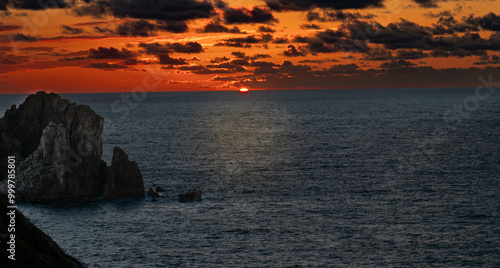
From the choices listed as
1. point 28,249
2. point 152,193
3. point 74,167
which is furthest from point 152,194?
point 28,249

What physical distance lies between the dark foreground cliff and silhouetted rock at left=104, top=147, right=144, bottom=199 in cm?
5585

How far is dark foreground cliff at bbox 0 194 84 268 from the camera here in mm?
32188

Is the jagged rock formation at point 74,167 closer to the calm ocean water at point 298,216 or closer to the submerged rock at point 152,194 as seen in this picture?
the submerged rock at point 152,194

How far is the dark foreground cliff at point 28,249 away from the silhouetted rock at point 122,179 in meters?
55.8

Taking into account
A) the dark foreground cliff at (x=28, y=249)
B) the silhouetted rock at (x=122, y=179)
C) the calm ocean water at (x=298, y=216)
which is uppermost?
the dark foreground cliff at (x=28, y=249)

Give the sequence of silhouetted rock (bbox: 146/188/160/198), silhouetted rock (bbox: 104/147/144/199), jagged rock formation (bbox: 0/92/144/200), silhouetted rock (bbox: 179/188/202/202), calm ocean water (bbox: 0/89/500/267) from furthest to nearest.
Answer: silhouetted rock (bbox: 146/188/160/198), silhouetted rock (bbox: 104/147/144/199), silhouetted rock (bbox: 179/188/202/202), jagged rock formation (bbox: 0/92/144/200), calm ocean water (bbox: 0/89/500/267)

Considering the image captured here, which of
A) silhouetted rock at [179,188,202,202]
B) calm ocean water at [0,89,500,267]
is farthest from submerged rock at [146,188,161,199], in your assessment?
silhouetted rock at [179,188,202,202]

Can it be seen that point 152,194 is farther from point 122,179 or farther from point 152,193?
point 122,179

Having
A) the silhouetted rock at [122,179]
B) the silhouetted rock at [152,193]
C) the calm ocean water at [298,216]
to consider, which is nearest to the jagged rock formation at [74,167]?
the silhouetted rock at [122,179]

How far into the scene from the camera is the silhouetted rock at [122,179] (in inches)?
3718

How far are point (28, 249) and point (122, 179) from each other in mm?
61931

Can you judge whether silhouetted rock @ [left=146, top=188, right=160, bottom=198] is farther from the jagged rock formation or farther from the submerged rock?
the jagged rock formation

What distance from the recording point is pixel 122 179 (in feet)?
313

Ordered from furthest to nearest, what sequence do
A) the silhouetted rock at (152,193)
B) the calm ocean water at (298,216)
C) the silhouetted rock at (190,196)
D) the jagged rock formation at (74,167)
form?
the silhouetted rock at (152,193)
the silhouetted rock at (190,196)
the jagged rock formation at (74,167)
the calm ocean water at (298,216)
